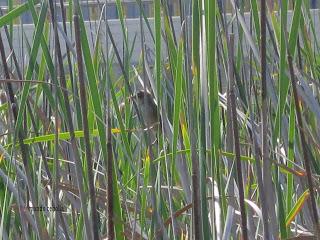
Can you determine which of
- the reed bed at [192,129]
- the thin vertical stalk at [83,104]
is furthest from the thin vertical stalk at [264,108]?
the thin vertical stalk at [83,104]

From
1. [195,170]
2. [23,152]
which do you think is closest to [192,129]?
[195,170]

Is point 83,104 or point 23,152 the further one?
point 23,152

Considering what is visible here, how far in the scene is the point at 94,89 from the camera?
A: 0.51 m

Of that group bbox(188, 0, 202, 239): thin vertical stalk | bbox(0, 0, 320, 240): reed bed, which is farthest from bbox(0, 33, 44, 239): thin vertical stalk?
bbox(188, 0, 202, 239): thin vertical stalk

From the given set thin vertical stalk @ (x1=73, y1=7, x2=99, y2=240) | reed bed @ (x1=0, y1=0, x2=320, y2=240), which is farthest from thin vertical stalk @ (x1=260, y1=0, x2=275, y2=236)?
thin vertical stalk @ (x1=73, y1=7, x2=99, y2=240)

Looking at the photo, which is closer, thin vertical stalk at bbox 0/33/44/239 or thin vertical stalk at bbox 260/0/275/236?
thin vertical stalk at bbox 260/0/275/236

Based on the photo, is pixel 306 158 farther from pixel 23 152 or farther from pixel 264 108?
pixel 23 152

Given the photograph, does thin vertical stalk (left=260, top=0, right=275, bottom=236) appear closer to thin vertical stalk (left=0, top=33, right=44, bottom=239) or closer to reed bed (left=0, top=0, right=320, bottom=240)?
reed bed (left=0, top=0, right=320, bottom=240)

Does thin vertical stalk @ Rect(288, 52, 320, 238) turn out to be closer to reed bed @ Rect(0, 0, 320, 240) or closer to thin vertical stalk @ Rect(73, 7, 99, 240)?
reed bed @ Rect(0, 0, 320, 240)

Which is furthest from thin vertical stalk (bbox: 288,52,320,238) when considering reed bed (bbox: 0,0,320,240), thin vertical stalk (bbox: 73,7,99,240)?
thin vertical stalk (bbox: 73,7,99,240)

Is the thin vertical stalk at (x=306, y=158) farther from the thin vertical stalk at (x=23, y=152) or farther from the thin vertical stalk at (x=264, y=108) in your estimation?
the thin vertical stalk at (x=23, y=152)

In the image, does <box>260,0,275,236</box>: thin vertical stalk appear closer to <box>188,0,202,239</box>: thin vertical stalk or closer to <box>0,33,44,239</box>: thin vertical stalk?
<box>188,0,202,239</box>: thin vertical stalk

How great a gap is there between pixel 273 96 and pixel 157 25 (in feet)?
0.47

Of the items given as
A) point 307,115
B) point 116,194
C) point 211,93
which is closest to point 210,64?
point 211,93
